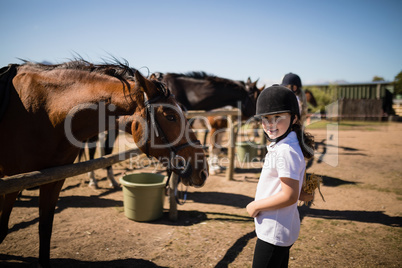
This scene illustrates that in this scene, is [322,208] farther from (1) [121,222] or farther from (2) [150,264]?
(1) [121,222]

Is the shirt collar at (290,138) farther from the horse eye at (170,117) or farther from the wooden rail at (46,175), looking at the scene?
the wooden rail at (46,175)

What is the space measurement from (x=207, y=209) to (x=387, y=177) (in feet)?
16.6

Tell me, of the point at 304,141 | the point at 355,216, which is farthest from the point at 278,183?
the point at 355,216

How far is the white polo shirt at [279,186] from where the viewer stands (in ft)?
4.71

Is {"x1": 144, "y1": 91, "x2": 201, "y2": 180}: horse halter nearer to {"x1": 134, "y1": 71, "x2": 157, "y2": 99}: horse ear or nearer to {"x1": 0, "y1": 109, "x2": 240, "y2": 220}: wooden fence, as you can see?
{"x1": 134, "y1": 71, "x2": 157, "y2": 99}: horse ear

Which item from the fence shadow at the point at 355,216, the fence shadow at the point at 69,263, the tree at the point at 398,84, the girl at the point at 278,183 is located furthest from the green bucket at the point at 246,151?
the tree at the point at 398,84

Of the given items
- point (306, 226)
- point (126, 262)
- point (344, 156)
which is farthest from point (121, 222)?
point (344, 156)

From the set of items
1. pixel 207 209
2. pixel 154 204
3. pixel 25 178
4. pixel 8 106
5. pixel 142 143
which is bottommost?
pixel 207 209

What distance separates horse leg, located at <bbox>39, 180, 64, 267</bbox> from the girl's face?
2.06m

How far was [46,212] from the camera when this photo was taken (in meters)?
2.34

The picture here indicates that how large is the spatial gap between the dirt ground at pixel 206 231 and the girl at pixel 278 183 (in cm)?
152

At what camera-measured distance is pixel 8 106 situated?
80.4 inches

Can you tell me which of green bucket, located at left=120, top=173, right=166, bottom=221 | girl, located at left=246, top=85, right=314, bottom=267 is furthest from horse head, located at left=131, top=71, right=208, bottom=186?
green bucket, located at left=120, top=173, right=166, bottom=221

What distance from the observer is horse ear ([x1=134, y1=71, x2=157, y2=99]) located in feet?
7.02
